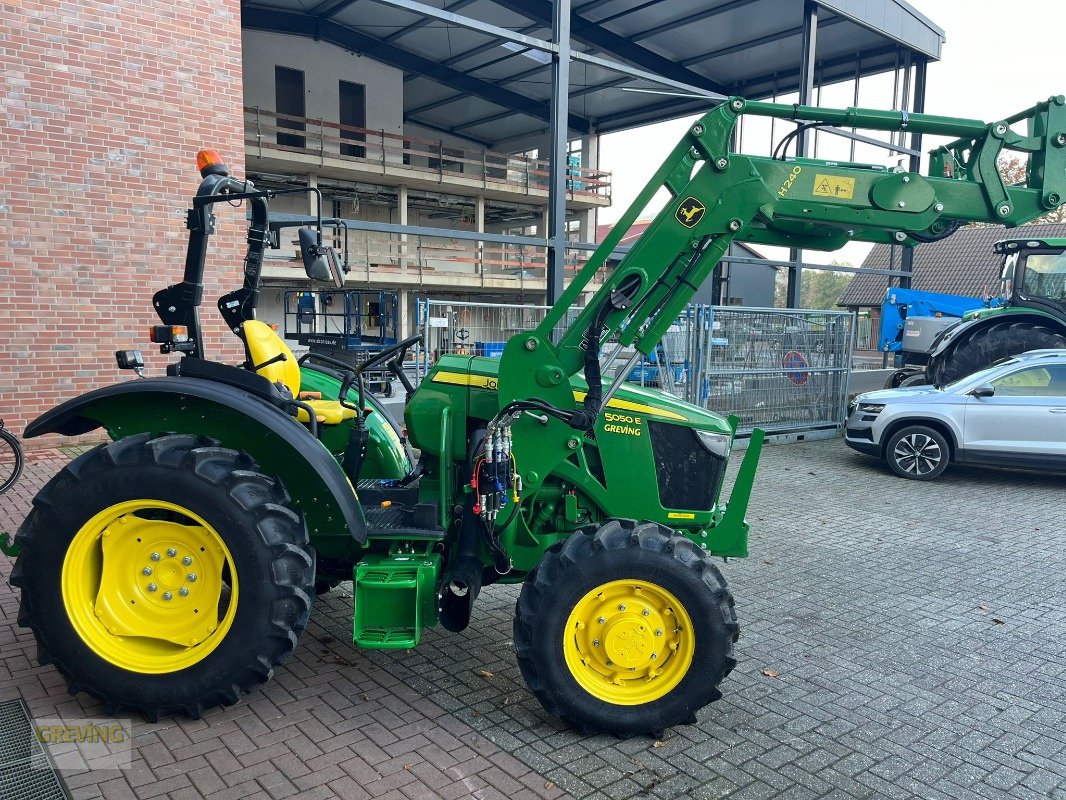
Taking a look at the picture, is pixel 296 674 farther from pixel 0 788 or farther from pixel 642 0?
pixel 642 0

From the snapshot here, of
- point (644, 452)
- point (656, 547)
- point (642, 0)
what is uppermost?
point (642, 0)

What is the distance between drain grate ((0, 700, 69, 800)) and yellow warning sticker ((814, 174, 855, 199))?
3.84 meters

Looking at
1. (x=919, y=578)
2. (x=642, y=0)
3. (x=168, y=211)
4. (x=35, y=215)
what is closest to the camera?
(x=919, y=578)

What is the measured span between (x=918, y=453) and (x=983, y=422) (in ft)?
2.49

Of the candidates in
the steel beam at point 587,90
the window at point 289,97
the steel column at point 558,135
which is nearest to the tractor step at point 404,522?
the steel column at point 558,135

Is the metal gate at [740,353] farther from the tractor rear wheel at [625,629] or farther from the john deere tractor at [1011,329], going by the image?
the tractor rear wheel at [625,629]

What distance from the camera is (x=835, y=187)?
3570 mm

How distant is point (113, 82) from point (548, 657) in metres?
8.47

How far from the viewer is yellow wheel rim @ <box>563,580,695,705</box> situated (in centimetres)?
335

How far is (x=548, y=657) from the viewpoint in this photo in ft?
10.8

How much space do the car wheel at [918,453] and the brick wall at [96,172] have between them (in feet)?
26.4

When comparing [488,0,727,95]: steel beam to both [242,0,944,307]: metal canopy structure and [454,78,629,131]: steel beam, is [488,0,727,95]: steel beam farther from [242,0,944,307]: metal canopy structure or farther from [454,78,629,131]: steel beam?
[454,78,629,131]: steel beam

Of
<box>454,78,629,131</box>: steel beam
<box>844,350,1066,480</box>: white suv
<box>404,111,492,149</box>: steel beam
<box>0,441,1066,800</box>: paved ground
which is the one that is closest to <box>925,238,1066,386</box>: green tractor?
<box>844,350,1066,480</box>: white suv

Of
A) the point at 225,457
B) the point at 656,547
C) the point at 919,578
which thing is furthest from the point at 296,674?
the point at 919,578
